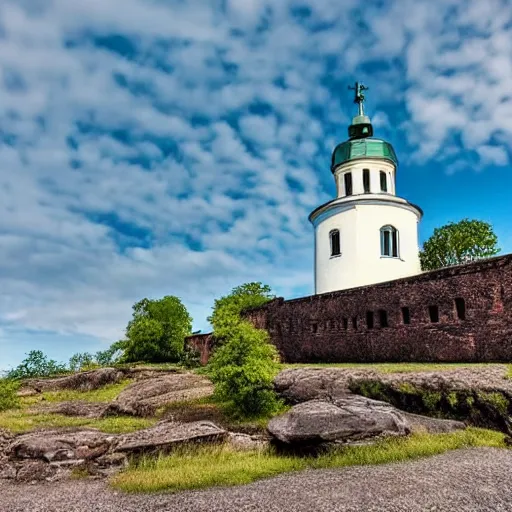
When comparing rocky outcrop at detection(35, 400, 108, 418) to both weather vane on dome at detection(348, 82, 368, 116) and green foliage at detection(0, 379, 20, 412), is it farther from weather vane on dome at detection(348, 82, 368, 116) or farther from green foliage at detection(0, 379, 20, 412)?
weather vane on dome at detection(348, 82, 368, 116)

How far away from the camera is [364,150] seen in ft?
92.6

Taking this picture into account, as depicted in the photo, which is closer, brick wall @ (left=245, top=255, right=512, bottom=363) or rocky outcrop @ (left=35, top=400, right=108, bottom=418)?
brick wall @ (left=245, top=255, right=512, bottom=363)

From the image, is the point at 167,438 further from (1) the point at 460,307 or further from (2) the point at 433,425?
(1) the point at 460,307

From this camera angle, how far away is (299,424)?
8891mm

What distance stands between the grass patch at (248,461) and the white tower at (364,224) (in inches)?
674

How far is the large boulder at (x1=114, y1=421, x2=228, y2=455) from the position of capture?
29.1ft

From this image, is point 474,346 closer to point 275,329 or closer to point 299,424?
point 299,424

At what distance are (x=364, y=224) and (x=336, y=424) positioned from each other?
18727 millimetres

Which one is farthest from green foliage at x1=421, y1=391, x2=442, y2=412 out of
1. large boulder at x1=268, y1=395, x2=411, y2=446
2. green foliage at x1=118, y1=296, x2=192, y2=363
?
green foliage at x1=118, y1=296, x2=192, y2=363

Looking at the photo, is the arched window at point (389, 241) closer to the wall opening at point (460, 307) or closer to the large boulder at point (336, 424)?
the wall opening at point (460, 307)

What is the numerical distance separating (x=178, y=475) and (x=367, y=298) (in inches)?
448

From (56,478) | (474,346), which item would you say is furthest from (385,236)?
(56,478)

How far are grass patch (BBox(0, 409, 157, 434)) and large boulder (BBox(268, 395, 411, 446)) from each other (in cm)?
428

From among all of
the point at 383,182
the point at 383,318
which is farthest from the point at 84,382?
the point at 383,182
